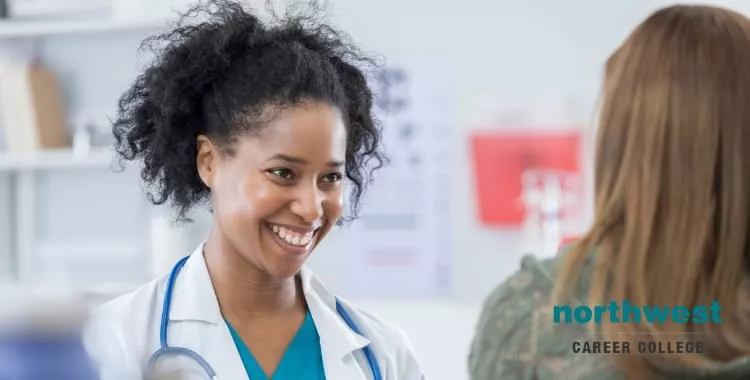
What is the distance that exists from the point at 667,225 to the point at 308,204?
50cm

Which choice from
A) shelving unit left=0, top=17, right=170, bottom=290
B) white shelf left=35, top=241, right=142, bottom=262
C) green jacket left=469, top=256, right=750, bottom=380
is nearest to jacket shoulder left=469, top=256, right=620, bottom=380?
green jacket left=469, top=256, right=750, bottom=380

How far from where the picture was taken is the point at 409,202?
246 cm

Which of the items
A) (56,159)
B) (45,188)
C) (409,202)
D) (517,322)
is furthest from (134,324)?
(45,188)

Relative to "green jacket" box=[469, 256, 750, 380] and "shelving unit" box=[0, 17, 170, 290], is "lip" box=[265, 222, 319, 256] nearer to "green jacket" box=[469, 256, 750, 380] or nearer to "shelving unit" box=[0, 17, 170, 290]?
"green jacket" box=[469, 256, 750, 380]

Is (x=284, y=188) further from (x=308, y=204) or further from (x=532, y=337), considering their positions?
(x=532, y=337)

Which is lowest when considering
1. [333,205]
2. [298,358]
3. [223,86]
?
[298,358]

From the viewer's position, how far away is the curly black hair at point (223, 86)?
1.24 metres

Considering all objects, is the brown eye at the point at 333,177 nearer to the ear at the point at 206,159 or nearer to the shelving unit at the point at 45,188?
the ear at the point at 206,159

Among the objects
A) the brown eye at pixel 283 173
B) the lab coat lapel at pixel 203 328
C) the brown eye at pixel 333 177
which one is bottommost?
the lab coat lapel at pixel 203 328

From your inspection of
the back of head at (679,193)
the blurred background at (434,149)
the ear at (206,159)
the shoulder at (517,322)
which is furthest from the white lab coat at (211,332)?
the blurred background at (434,149)

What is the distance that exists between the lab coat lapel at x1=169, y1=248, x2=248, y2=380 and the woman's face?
0.07 meters

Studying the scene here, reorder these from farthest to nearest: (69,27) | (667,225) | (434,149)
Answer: (69,27)
(434,149)
(667,225)

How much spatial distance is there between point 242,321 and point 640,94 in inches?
25.6

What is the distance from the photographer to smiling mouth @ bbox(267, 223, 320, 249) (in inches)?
47.6
